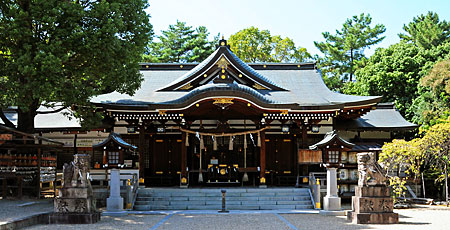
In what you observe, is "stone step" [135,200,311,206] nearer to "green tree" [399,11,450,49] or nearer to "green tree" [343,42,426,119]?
"green tree" [343,42,426,119]

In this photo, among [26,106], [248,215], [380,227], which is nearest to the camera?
[380,227]

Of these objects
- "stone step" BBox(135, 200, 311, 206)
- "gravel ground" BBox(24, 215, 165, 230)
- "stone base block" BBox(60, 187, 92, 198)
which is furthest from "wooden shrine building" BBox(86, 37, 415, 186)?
"stone base block" BBox(60, 187, 92, 198)

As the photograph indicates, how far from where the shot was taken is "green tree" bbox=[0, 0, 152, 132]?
13555 millimetres

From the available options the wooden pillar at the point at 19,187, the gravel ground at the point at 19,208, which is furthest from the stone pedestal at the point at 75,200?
the wooden pillar at the point at 19,187

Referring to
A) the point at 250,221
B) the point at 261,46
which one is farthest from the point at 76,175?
the point at 261,46

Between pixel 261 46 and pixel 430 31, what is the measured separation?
13398 mm

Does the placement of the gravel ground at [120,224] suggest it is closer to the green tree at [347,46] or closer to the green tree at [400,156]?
the green tree at [400,156]

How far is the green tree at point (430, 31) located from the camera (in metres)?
33.5

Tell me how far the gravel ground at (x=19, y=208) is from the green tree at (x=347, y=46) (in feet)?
98.5

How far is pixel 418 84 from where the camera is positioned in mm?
24422

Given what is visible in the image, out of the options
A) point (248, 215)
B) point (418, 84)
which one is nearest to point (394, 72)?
point (418, 84)

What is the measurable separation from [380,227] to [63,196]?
8.33 metres

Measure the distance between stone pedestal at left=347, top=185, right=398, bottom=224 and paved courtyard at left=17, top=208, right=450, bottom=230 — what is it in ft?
1.12

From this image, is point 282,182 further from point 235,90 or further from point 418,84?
point 418,84
